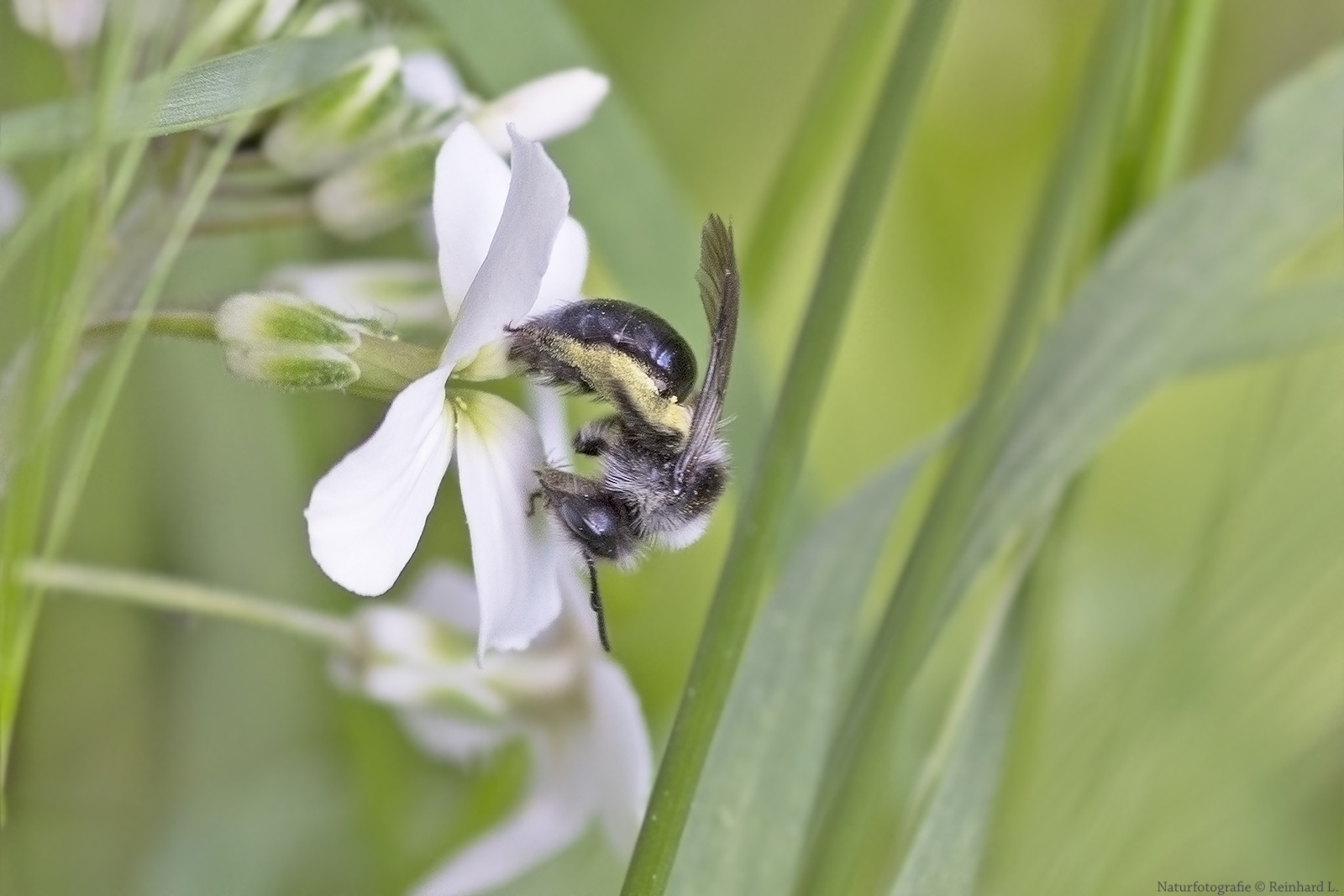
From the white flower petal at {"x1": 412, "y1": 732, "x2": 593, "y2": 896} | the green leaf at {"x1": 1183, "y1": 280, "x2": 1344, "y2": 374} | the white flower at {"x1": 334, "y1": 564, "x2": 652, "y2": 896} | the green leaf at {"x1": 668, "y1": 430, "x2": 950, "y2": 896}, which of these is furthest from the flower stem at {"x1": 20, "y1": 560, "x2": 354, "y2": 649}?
the green leaf at {"x1": 1183, "y1": 280, "x2": 1344, "y2": 374}

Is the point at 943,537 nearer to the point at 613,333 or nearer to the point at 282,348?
the point at 613,333

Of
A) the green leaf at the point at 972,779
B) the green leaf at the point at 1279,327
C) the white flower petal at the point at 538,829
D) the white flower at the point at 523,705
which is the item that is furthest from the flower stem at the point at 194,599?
the green leaf at the point at 1279,327

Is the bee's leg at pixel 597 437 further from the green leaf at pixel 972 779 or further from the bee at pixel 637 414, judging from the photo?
the green leaf at pixel 972 779

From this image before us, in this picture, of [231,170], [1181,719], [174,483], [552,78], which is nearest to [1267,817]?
[1181,719]

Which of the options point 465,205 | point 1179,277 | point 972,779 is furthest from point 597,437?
point 1179,277

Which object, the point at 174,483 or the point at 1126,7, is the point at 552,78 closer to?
the point at 1126,7

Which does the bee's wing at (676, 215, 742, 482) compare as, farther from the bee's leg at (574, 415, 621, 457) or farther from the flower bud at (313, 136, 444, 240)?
the flower bud at (313, 136, 444, 240)
